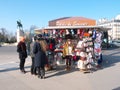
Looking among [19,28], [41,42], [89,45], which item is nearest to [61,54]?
[89,45]

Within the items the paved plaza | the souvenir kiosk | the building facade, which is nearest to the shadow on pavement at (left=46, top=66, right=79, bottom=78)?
the paved plaza

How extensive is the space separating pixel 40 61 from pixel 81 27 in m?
4.49

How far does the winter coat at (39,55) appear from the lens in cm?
969

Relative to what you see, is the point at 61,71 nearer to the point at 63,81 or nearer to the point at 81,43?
the point at 81,43

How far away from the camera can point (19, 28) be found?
51.1m

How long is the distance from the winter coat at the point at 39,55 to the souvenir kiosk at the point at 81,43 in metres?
2.02

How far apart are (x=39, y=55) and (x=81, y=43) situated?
2777 mm

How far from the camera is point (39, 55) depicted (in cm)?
970

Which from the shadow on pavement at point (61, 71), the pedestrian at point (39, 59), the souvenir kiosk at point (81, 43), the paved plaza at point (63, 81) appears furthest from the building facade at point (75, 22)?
the pedestrian at point (39, 59)

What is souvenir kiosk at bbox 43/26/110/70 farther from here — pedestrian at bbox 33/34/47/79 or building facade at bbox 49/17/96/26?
pedestrian at bbox 33/34/47/79

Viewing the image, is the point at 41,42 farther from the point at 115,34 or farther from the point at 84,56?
the point at 115,34

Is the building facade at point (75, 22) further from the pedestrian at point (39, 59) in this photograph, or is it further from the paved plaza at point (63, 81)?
the pedestrian at point (39, 59)

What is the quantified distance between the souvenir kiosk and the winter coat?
2.02 metres

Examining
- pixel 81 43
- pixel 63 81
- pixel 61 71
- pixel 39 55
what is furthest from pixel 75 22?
pixel 63 81
